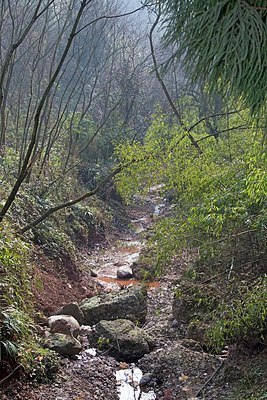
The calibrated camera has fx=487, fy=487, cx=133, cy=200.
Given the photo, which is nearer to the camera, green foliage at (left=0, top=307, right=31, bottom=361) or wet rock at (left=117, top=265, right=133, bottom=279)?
green foliage at (left=0, top=307, right=31, bottom=361)

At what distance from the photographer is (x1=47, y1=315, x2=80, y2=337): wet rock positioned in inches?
213

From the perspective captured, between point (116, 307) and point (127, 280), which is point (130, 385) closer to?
point (116, 307)

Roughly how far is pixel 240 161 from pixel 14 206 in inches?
134

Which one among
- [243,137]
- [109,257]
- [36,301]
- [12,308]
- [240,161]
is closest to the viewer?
[12,308]

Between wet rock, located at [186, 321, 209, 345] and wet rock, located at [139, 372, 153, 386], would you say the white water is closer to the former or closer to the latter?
wet rock, located at [139, 372, 153, 386]

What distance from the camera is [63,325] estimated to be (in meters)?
5.50

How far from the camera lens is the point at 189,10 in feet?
6.46

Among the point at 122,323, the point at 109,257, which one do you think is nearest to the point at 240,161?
the point at 122,323

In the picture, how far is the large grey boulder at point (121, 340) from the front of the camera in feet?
17.6

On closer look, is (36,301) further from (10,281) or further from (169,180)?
(169,180)

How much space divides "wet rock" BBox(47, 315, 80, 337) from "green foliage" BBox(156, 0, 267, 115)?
158 inches

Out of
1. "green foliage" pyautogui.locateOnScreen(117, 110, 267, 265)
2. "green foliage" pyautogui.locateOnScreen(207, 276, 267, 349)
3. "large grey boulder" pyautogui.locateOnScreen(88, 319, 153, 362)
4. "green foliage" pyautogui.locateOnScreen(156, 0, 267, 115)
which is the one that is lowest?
"large grey boulder" pyautogui.locateOnScreen(88, 319, 153, 362)

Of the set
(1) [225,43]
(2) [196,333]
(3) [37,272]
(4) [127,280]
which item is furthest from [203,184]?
(4) [127,280]

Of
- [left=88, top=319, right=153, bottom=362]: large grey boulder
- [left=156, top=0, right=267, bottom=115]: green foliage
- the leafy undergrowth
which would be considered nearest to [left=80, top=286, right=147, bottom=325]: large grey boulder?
the leafy undergrowth
